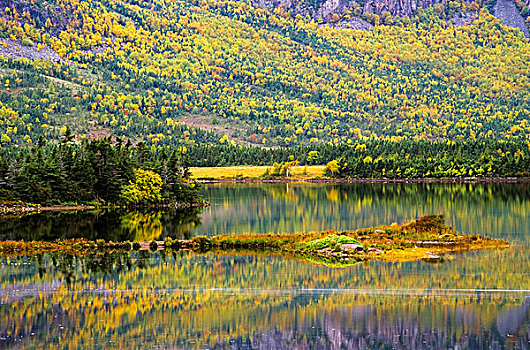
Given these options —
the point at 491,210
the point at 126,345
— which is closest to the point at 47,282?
the point at 126,345

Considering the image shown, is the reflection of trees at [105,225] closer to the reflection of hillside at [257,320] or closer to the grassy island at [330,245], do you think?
the grassy island at [330,245]

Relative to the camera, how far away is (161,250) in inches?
2574

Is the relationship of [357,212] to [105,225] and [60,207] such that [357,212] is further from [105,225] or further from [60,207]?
[60,207]

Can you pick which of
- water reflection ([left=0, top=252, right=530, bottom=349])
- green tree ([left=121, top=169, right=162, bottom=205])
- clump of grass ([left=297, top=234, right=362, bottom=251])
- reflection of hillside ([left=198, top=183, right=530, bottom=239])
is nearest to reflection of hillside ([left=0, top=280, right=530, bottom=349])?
water reflection ([left=0, top=252, right=530, bottom=349])

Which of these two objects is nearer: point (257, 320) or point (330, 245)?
point (257, 320)

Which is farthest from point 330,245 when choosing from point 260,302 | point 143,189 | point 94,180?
point 94,180

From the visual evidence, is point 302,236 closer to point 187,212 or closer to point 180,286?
point 180,286

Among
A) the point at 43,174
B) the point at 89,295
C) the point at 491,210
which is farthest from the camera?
the point at 43,174

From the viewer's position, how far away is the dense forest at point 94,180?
111 m

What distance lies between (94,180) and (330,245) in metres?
60.7

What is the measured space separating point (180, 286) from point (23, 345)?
1409 cm

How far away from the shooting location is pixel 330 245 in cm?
6219

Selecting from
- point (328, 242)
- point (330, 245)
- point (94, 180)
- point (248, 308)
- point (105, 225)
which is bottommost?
point (248, 308)

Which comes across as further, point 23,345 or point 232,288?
point 232,288
